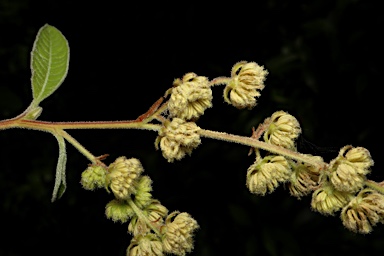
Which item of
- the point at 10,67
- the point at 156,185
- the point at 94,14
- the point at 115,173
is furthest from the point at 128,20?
the point at 115,173

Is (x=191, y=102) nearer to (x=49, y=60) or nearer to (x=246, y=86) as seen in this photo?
(x=246, y=86)

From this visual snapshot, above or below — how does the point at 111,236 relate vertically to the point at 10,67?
below

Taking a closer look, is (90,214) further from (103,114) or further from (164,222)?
(164,222)

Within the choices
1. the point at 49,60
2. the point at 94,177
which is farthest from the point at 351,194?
the point at 49,60

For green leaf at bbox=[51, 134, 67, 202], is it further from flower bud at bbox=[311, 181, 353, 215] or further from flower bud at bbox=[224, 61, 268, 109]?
flower bud at bbox=[311, 181, 353, 215]

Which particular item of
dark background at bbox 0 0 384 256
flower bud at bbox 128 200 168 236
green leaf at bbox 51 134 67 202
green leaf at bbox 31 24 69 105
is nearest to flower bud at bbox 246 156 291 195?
flower bud at bbox 128 200 168 236
